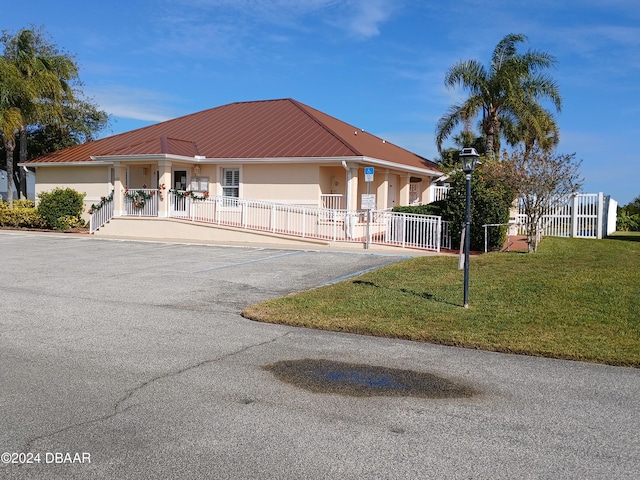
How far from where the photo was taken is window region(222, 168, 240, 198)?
25.4 m

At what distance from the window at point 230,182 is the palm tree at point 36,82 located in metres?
9.86

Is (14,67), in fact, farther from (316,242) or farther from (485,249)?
(485,249)

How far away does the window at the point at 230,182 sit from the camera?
25406mm

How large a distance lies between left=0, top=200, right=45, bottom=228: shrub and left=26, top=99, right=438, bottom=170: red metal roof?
2686 mm

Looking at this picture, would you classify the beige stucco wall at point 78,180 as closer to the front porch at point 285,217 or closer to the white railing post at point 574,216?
A: the front porch at point 285,217

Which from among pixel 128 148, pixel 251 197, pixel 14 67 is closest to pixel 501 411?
pixel 251 197

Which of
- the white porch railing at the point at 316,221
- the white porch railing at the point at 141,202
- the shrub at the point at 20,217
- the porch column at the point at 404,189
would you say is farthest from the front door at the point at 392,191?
the shrub at the point at 20,217

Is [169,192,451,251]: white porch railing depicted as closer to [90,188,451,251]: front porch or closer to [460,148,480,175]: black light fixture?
[90,188,451,251]: front porch

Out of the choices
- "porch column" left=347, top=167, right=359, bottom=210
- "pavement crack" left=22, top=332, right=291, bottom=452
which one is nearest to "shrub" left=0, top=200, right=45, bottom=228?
"porch column" left=347, top=167, right=359, bottom=210

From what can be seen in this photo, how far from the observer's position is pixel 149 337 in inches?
299

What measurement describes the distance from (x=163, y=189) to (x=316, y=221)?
267 inches

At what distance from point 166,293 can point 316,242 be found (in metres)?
10.1

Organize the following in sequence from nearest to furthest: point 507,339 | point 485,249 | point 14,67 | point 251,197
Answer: point 507,339, point 485,249, point 251,197, point 14,67

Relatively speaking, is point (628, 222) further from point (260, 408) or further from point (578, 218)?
point (260, 408)
